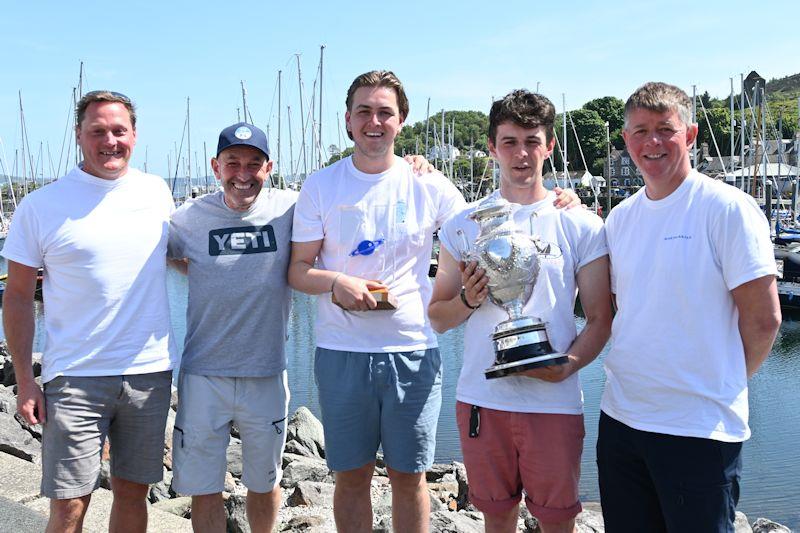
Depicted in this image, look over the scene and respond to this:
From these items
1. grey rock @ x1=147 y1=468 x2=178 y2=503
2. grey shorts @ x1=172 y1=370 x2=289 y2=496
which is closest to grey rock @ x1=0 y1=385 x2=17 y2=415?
grey rock @ x1=147 y1=468 x2=178 y2=503

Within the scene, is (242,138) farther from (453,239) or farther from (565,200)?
(565,200)

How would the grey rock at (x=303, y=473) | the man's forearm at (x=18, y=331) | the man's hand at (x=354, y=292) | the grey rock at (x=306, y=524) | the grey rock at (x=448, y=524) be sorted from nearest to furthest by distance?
the man's hand at (x=354, y=292), the man's forearm at (x=18, y=331), the grey rock at (x=448, y=524), the grey rock at (x=306, y=524), the grey rock at (x=303, y=473)

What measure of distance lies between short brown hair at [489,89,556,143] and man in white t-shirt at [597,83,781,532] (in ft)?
1.47

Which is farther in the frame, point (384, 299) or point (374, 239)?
point (374, 239)

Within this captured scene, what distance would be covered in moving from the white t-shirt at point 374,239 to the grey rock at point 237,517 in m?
2.59

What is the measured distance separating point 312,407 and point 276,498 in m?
11.1

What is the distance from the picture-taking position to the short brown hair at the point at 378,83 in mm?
4367

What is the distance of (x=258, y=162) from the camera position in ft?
15.2

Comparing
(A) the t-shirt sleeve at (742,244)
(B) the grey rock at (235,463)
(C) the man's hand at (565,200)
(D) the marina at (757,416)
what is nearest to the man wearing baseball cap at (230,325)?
(C) the man's hand at (565,200)

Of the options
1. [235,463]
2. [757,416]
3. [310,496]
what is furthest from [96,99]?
[757,416]

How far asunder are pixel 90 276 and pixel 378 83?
2.02 metres

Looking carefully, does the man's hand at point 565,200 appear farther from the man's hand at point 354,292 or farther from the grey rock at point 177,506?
the grey rock at point 177,506

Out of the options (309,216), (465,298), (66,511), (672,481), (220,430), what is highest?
(309,216)

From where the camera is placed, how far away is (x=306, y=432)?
1162 cm
